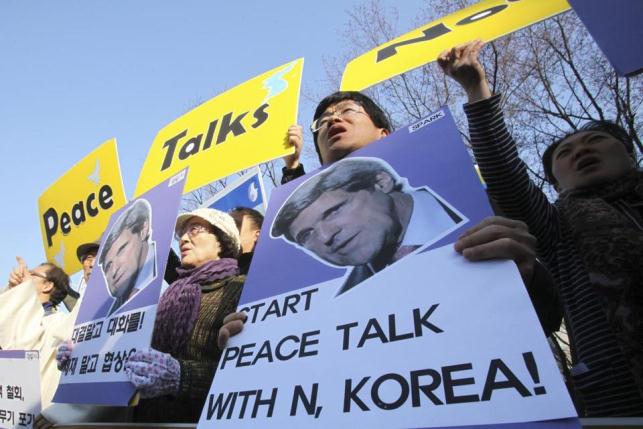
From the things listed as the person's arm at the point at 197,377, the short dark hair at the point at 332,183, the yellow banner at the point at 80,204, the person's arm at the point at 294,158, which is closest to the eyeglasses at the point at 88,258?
the yellow banner at the point at 80,204

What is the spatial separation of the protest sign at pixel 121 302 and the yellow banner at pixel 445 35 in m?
1.03

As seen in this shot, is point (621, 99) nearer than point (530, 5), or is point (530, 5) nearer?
point (530, 5)

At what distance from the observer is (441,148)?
0.88 m

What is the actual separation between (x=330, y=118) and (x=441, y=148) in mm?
662

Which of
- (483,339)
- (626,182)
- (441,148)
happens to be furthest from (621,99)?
(483,339)

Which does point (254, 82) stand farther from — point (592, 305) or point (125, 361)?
point (592, 305)

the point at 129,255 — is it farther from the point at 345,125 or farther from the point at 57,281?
the point at 57,281

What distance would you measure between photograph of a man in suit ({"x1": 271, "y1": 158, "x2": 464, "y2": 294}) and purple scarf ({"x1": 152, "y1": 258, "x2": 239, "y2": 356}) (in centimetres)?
61

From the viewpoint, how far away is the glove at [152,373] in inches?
41.6

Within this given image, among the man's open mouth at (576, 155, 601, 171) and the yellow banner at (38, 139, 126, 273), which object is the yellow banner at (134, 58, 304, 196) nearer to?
the yellow banner at (38, 139, 126, 273)

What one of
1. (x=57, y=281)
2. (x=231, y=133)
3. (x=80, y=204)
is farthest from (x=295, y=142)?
(x=57, y=281)

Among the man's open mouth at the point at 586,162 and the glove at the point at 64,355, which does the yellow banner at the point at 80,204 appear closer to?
the glove at the point at 64,355

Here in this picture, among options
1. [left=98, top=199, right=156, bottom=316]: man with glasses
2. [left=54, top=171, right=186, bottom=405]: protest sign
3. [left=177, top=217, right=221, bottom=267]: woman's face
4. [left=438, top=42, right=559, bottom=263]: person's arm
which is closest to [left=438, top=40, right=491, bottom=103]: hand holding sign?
[left=438, top=42, right=559, bottom=263]: person's arm

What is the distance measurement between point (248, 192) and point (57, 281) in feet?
5.27
